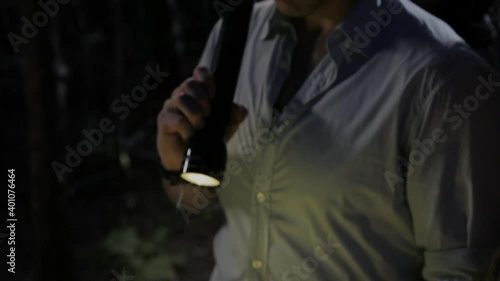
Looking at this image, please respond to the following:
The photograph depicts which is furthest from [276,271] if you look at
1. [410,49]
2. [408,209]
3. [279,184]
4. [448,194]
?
[410,49]

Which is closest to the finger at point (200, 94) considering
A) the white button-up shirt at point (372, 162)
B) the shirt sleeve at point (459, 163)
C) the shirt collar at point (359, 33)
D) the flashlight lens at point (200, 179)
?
the flashlight lens at point (200, 179)

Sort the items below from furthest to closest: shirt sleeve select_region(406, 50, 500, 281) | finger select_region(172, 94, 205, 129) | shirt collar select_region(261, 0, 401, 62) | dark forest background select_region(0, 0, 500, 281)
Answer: dark forest background select_region(0, 0, 500, 281) < shirt collar select_region(261, 0, 401, 62) < finger select_region(172, 94, 205, 129) < shirt sleeve select_region(406, 50, 500, 281)

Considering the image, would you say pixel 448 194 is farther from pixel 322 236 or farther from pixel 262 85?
pixel 262 85

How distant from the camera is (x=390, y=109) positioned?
1.65m

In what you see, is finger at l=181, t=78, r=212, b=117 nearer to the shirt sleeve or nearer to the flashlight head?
the flashlight head

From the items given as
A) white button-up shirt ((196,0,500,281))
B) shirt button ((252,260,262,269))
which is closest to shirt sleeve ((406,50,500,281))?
white button-up shirt ((196,0,500,281))

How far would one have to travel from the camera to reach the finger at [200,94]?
167cm

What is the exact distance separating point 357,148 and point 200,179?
0.42m

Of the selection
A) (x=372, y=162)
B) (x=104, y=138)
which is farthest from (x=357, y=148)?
(x=104, y=138)

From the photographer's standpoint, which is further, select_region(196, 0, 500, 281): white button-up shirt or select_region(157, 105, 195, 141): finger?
select_region(157, 105, 195, 141): finger

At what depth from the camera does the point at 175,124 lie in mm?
1746

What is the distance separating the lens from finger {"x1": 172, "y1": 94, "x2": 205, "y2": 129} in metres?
1.66

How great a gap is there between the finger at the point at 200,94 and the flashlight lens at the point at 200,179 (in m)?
0.17

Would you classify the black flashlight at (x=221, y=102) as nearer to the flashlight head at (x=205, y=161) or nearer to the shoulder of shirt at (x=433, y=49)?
the flashlight head at (x=205, y=161)
